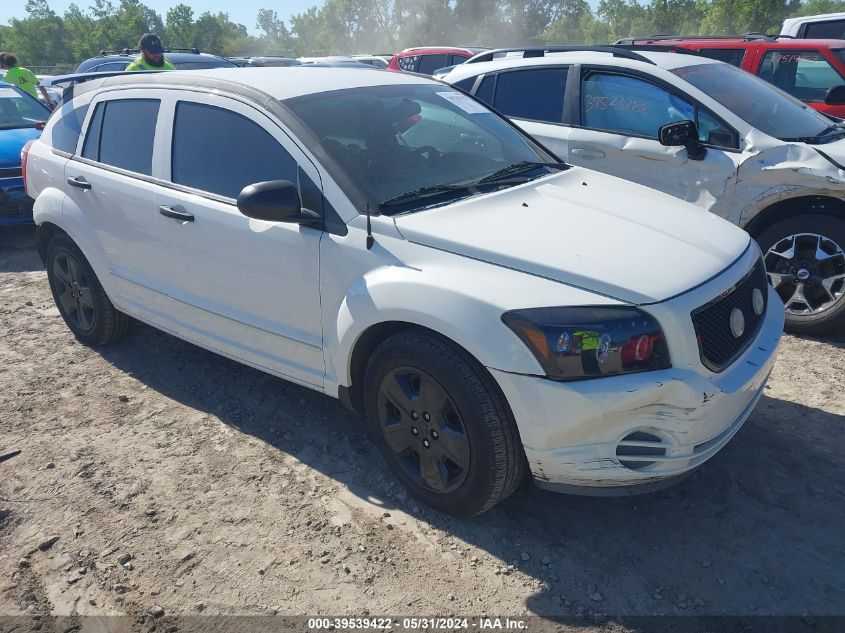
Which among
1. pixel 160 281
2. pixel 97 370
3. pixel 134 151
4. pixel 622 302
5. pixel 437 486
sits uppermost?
pixel 134 151

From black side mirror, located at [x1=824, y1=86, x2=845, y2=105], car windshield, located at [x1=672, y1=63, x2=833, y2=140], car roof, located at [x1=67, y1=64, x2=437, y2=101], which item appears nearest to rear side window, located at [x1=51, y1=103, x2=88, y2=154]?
car roof, located at [x1=67, y1=64, x2=437, y2=101]

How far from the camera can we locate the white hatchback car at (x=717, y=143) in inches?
174

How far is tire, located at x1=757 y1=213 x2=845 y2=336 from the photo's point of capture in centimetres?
438

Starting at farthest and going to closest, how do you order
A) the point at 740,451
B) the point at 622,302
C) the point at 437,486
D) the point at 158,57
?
the point at 158,57, the point at 740,451, the point at 437,486, the point at 622,302

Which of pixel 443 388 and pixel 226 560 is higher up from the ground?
pixel 443 388

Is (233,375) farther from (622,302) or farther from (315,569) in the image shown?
(622,302)

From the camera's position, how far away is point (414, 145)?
3426mm

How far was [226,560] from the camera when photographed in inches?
110

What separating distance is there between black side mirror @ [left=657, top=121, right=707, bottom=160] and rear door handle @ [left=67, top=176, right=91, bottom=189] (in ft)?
12.3

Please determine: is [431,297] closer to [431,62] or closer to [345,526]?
[345,526]

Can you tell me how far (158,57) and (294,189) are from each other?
5.73m

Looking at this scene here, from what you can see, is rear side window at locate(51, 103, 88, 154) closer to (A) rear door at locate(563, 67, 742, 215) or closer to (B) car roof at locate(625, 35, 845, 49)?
(A) rear door at locate(563, 67, 742, 215)

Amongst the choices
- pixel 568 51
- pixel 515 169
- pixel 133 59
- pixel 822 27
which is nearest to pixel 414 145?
pixel 515 169

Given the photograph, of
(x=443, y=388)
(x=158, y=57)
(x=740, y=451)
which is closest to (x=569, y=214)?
(x=443, y=388)
